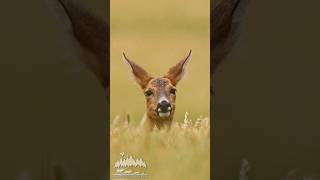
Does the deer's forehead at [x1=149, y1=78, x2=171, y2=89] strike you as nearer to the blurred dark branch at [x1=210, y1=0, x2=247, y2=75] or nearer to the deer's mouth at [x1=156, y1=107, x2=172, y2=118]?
the deer's mouth at [x1=156, y1=107, x2=172, y2=118]

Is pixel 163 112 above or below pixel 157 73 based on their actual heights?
below

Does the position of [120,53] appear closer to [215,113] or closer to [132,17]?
[132,17]

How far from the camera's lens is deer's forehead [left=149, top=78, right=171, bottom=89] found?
3.62 m

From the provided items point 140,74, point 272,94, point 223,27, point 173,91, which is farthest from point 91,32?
point 272,94

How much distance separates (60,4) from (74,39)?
11.0 inches

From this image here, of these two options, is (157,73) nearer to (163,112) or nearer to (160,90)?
(160,90)

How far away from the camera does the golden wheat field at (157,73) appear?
11.7 ft

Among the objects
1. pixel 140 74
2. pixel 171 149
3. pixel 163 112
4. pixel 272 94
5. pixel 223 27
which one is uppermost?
pixel 223 27

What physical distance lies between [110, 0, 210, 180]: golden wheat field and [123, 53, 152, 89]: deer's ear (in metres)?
0.03

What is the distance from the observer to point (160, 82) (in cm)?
362

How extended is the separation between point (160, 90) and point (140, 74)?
193 millimetres

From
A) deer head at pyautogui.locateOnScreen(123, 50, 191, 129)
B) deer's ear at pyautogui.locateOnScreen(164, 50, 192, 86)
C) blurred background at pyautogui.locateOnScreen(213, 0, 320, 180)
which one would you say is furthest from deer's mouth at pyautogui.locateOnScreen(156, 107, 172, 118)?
blurred background at pyautogui.locateOnScreen(213, 0, 320, 180)

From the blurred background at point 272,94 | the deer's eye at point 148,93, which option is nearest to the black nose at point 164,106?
the deer's eye at point 148,93

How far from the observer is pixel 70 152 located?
356 centimetres
